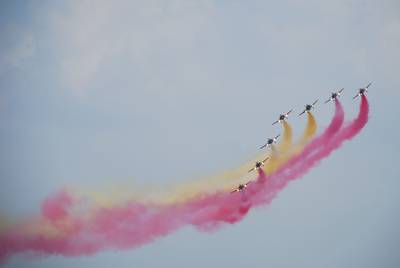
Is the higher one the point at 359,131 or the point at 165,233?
the point at 359,131

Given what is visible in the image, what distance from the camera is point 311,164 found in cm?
5062

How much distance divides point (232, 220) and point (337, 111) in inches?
672

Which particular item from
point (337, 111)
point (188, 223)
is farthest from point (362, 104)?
point (188, 223)

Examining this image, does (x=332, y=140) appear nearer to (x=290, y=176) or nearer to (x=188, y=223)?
(x=290, y=176)

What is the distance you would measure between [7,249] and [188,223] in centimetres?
2058

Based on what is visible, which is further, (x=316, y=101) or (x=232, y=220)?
(x=316, y=101)

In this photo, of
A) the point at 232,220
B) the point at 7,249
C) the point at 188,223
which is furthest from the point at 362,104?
the point at 7,249

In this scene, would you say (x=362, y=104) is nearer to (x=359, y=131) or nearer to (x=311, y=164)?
(x=359, y=131)

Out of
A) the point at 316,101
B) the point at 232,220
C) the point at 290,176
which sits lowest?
the point at 232,220

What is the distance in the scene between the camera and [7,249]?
5131 centimetres

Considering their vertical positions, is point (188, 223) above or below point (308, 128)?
below

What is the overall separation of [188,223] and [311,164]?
1502 centimetres

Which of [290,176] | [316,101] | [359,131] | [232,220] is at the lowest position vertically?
[232,220]

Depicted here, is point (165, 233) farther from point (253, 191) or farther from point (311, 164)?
point (311, 164)
